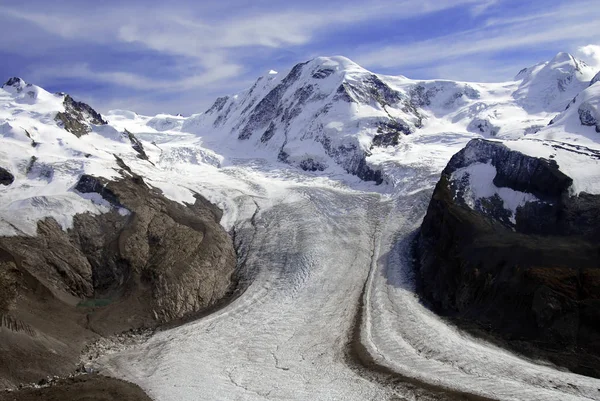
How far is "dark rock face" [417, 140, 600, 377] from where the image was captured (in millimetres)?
38094

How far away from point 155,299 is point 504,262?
3103 cm

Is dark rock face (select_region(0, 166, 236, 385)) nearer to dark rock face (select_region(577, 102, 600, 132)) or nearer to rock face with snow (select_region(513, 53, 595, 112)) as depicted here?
dark rock face (select_region(577, 102, 600, 132))

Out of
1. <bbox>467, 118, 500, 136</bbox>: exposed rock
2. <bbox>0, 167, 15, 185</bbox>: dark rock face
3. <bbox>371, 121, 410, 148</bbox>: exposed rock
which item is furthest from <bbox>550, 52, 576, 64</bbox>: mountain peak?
<bbox>0, 167, 15, 185</bbox>: dark rock face

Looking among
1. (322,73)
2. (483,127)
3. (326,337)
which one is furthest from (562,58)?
(326,337)

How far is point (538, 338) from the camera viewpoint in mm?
38250

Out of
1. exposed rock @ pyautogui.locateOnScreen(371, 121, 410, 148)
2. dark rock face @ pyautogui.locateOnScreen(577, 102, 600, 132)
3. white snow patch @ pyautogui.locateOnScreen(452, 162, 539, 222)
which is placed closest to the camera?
white snow patch @ pyautogui.locateOnScreen(452, 162, 539, 222)

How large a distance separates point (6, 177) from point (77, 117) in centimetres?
3721

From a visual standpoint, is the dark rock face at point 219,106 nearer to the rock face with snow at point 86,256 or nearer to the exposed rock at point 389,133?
the exposed rock at point 389,133

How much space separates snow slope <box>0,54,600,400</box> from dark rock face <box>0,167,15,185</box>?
2.75ft

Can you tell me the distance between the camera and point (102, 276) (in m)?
53.4

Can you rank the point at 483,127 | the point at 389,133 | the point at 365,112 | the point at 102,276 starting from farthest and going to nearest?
1. the point at 483,127
2. the point at 365,112
3. the point at 389,133
4. the point at 102,276

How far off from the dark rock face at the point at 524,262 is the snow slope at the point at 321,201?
220cm

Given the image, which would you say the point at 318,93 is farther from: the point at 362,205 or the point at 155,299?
the point at 155,299

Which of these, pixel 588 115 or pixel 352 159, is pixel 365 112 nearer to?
pixel 352 159
